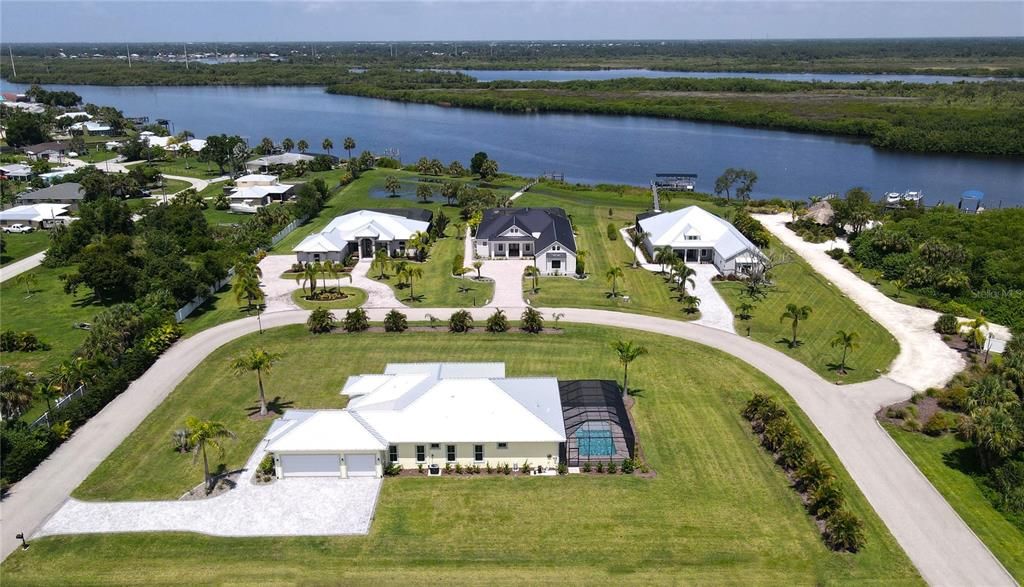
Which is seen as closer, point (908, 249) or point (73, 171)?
point (908, 249)

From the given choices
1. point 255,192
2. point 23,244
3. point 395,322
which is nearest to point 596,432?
point 395,322

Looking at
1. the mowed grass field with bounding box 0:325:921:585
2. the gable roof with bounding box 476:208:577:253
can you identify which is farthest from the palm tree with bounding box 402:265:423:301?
the mowed grass field with bounding box 0:325:921:585

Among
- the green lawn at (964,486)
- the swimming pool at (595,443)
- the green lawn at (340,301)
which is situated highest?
the green lawn at (340,301)

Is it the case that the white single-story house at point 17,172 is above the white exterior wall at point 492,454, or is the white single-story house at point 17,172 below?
above

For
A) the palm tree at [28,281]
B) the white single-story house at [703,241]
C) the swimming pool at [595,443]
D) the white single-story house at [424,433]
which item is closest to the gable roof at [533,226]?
the white single-story house at [703,241]

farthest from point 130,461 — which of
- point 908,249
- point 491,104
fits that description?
point 491,104

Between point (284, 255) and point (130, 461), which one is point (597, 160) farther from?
point (130, 461)

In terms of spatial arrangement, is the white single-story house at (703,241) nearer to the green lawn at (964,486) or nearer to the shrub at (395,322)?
the green lawn at (964,486)
